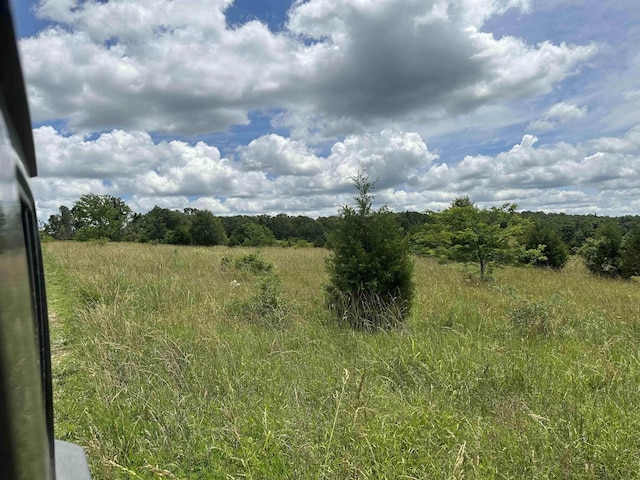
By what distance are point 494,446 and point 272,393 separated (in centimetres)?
187

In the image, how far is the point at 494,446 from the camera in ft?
9.53

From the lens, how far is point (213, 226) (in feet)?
230

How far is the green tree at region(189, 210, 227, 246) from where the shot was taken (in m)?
67.8

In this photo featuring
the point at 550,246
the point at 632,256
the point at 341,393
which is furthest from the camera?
the point at 550,246

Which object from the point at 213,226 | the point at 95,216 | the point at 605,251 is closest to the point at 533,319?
the point at 605,251

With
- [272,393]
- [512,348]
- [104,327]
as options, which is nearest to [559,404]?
[512,348]

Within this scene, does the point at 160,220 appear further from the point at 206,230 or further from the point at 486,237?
the point at 486,237

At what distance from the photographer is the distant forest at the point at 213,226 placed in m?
22.1

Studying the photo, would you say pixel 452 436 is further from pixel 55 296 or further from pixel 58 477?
pixel 55 296

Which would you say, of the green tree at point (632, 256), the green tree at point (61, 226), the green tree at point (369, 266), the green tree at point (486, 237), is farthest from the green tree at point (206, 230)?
the green tree at point (369, 266)

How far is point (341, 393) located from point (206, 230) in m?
68.9

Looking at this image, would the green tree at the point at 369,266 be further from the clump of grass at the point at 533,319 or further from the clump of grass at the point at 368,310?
the clump of grass at the point at 533,319

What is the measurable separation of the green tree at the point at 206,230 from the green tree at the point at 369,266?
61362 millimetres

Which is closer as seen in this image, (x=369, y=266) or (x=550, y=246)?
(x=369, y=266)
